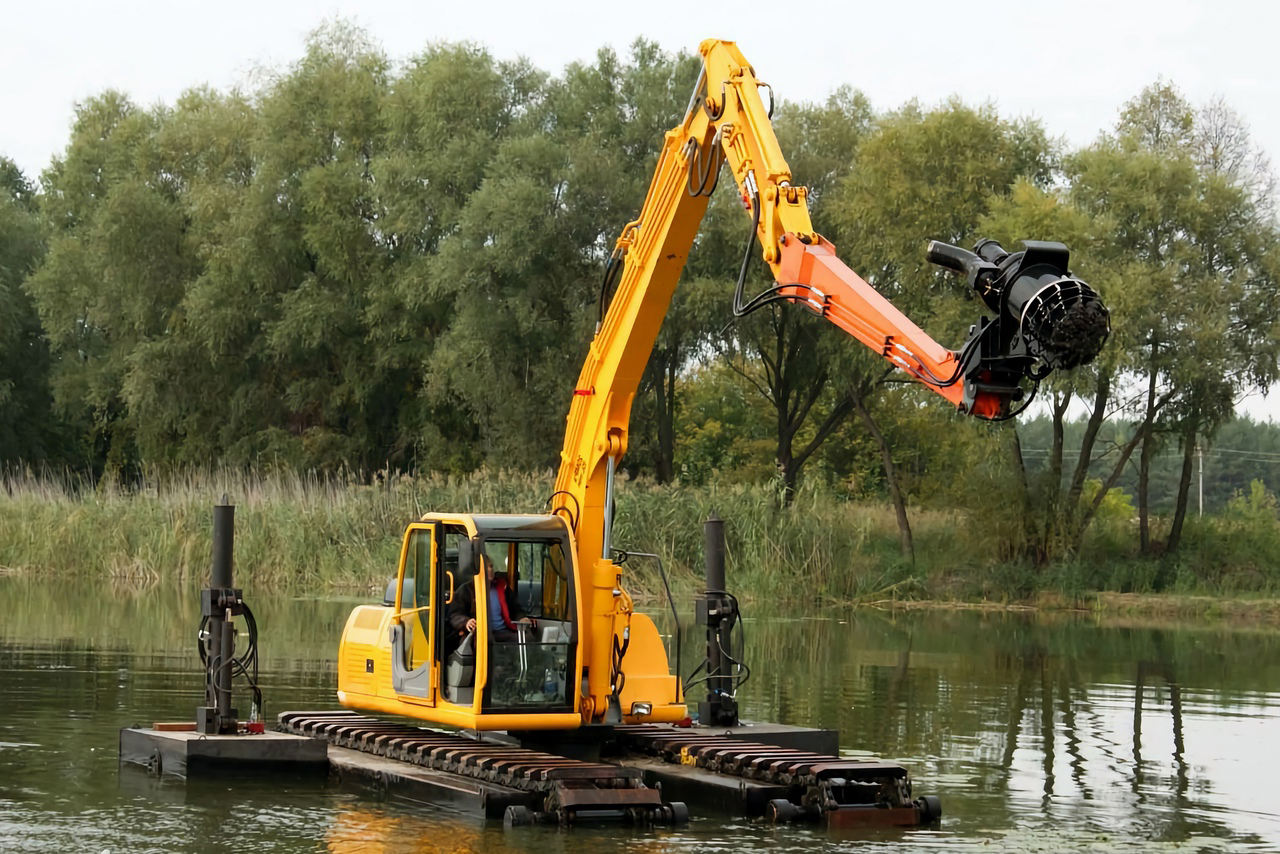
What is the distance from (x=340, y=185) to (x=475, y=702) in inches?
1682

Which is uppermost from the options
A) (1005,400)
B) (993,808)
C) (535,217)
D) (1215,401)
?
(535,217)

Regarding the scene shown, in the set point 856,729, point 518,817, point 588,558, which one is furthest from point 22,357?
point 518,817

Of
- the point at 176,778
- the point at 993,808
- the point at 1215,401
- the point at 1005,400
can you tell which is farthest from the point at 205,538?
the point at 1005,400

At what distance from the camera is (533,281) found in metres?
48.8

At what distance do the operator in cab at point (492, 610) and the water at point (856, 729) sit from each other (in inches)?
58.4

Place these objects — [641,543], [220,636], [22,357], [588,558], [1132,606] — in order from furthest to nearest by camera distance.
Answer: [22,357] → [1132,606] → [641,543] → [220,636] → [588,558]

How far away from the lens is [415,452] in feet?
186

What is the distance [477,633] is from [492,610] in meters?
0.29

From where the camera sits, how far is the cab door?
14609 mm

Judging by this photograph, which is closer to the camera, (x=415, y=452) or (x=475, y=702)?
(x=475, y=702)

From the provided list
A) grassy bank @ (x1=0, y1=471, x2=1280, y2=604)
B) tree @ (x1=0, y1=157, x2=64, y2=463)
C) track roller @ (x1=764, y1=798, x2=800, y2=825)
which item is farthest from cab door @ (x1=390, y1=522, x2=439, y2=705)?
tree @ (x1=0, y1=157, x2=64, y2=463)

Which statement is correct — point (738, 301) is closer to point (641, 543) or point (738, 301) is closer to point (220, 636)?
point (220, 636)

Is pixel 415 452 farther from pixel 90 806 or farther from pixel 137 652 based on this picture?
pixel 90 806

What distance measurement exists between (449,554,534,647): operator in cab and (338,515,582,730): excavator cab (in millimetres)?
11
